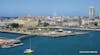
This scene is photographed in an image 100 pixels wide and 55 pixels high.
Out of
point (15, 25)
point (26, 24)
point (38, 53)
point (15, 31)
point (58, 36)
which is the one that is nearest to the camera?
point (38, 53)

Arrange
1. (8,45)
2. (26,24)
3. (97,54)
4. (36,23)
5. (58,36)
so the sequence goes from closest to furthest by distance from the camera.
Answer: (97,54)
(8,45)
(58,36)
(26,24)
(36,23)

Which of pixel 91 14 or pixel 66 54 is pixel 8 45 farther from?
pixel 91 14

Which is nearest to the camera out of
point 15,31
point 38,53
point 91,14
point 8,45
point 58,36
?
point 38,53

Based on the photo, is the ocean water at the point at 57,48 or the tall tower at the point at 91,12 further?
the tall tower at the point at 91,12

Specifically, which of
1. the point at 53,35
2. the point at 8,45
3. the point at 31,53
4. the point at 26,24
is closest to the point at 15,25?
the point at 26,24

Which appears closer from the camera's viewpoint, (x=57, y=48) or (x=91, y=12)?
(x=57, y=48)

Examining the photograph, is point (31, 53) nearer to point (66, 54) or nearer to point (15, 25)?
point (66, 54)

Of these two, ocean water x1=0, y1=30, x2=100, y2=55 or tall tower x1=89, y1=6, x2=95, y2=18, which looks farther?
tall tower x1=89, y1=6, x2=95, y2=18

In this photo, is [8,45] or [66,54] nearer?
[66,54]

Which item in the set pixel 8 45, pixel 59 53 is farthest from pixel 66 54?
pixel 8 45
